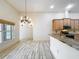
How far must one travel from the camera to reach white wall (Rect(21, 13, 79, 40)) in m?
12.1

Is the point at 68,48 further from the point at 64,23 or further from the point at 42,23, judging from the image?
the point at 42,23

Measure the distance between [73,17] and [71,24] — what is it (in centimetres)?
112

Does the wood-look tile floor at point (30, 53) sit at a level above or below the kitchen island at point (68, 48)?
below

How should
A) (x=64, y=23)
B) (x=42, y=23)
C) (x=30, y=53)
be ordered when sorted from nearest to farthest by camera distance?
1. (x=30, y=53)
2. (x=64, y=23)
3. (x=42, y=23)

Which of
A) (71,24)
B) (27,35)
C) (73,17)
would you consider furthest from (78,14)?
(27,35)

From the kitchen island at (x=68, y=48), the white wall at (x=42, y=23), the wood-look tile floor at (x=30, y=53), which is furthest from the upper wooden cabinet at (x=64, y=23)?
the kitchen island at (x=68, y=48)

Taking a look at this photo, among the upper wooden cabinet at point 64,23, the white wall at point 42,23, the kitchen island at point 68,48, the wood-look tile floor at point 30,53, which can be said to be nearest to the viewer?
the kitchen island at point 68,48

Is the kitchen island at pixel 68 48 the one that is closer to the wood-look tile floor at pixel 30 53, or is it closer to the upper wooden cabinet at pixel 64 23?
the wood-look tile floor at pixel 30 53

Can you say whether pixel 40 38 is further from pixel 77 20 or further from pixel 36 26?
pixel 77 20

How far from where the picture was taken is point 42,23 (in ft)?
39.8

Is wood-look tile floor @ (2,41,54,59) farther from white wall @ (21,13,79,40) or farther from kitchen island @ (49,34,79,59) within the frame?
white wall @ (21,13,79,40)

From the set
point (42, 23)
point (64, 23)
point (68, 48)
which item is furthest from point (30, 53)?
point (42, 23)

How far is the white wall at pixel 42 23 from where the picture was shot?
39.6 ft

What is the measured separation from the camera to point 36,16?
39.8 ft
